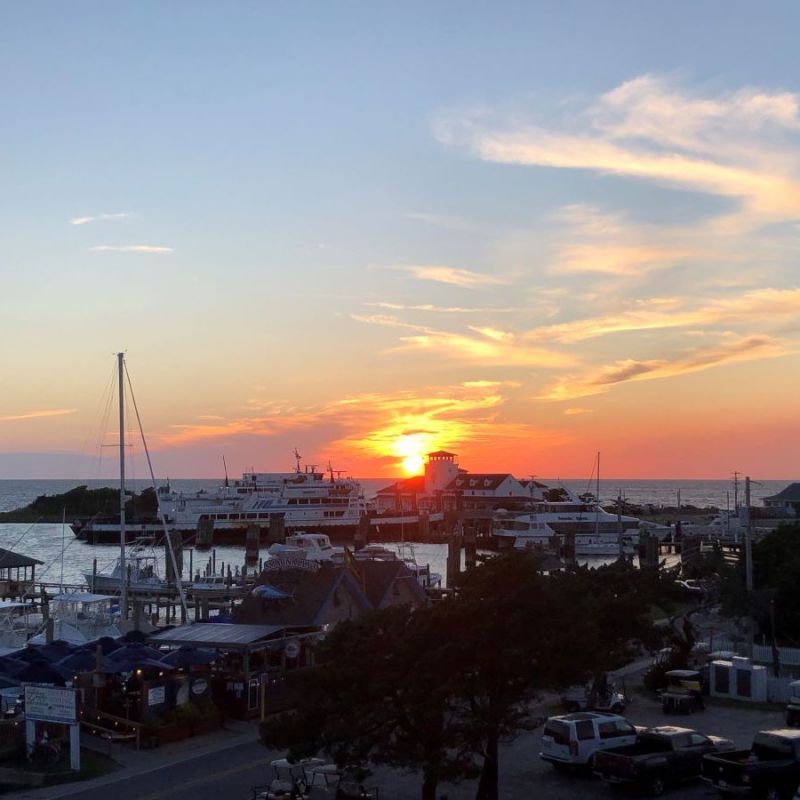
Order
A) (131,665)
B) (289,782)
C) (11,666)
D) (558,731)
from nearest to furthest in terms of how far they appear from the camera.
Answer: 1. (289,782)
2. (558,731)
3. (131,665)
4. (11,666)

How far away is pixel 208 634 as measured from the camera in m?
27.7

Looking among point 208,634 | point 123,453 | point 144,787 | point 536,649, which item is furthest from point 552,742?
point 123,453

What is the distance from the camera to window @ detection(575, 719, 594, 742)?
1938 cm

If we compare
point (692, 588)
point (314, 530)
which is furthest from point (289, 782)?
point (314, 530)

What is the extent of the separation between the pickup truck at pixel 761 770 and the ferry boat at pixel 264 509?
9707 centimetres

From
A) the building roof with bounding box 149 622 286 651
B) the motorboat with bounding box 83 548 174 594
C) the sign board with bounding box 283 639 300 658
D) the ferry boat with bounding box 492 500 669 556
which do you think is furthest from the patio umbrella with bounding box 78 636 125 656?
the ferry boat with bounding box 492 500 669 556

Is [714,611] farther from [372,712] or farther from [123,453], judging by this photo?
[372,712]

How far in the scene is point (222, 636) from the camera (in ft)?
89.7

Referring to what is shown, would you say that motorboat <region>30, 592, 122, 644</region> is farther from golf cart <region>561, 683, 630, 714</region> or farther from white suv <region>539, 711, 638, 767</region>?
white suv <region>539, 711, 638, 767</region>

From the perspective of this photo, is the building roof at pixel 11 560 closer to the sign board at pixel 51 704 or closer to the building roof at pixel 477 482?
the sign board at pixel 51 704

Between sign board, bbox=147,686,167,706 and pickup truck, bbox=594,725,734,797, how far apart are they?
37.6 feet

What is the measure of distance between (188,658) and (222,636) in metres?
2.14

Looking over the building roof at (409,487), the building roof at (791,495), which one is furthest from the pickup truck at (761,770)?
the building roof at (409,487)

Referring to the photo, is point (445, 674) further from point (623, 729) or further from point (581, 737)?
point (623, 729)
